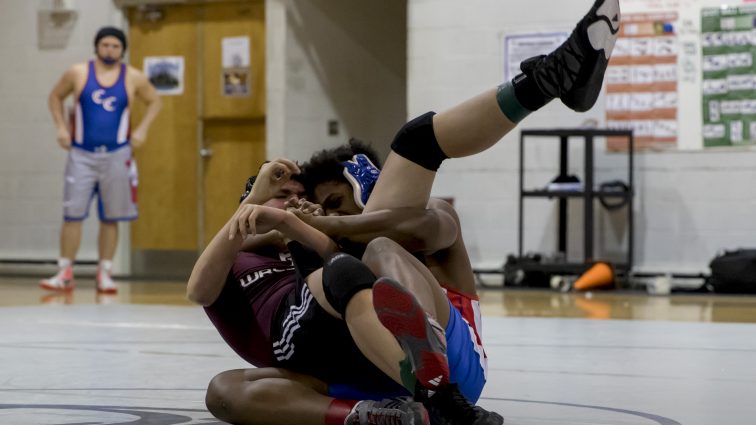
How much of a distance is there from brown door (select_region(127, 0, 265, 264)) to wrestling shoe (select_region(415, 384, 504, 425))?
22.5 ft

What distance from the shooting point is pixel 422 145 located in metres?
2.44

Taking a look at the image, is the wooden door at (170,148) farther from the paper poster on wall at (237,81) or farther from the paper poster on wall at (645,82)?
the paper poster on wall at (645,82)

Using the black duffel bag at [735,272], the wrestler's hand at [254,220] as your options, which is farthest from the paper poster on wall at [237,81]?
the wrestler's hand at [254,220]

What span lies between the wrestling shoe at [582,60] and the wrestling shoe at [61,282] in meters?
5.10

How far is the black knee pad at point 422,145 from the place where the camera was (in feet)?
7.98

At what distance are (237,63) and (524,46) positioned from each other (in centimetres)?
228

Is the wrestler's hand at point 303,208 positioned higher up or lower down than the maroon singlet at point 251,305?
higher up

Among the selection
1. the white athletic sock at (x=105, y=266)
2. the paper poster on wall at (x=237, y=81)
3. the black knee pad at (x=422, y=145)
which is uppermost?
the paper poster on wall at (x=237, y=81)

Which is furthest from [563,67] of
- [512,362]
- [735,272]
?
[735,272]

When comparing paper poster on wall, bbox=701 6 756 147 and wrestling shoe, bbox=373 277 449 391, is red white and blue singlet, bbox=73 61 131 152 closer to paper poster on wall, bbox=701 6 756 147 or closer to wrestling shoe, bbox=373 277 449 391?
paper poster on wall, bbox=701 6 756 147

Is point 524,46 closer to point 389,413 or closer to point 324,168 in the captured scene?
point 324,168

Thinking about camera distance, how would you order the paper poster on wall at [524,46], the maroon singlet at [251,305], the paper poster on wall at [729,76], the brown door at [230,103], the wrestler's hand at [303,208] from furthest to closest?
the brown door at [230,103] < the paper poster on wall at [524,46] < the paper poster on wall at [729,76] < the maroon singlet at [251,305] < the wrestler's hand at [303,208]

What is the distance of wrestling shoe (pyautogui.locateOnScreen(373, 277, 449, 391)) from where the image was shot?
6.06 ft

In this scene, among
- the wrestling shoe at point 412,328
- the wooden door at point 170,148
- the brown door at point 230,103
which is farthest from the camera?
the wooden door at point 170,148
